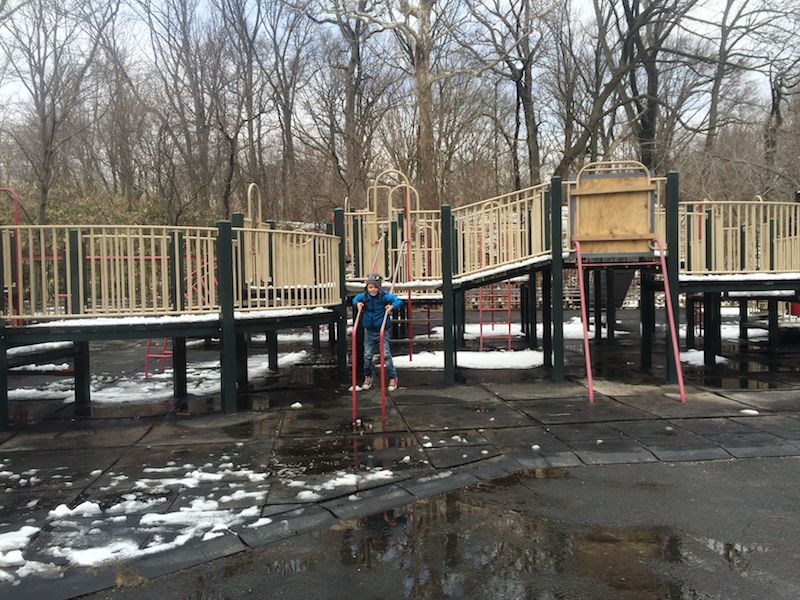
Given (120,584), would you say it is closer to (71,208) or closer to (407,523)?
(407,523)

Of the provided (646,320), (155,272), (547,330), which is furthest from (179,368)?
(646,320)

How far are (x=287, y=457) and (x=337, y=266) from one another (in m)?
4.28

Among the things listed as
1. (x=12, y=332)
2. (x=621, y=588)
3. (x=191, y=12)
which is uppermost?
(x=191, y=12)

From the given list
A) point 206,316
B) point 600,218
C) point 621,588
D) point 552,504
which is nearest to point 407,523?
point 552,504

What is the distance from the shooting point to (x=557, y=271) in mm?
9312

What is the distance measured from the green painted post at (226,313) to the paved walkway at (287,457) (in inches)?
13.7

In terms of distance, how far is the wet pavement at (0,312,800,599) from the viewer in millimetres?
3510

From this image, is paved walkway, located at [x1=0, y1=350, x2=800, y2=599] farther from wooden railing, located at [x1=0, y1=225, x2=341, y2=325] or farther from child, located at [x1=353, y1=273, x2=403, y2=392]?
wooden railing, located at [x1=0, y1=225, x2=341, y2=325]

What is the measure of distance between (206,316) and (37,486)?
9.65 ft

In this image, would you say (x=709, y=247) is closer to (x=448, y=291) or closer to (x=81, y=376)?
(x=448, y=291)

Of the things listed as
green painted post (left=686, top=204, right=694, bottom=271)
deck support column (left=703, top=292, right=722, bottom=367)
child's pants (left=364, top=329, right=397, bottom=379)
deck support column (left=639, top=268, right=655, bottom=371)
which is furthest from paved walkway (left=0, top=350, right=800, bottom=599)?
deck support column (left=703, top=292, right=722, bottom=367)

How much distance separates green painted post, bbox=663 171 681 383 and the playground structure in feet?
0.06

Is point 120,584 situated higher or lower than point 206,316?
lower

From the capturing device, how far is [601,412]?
7422mm
